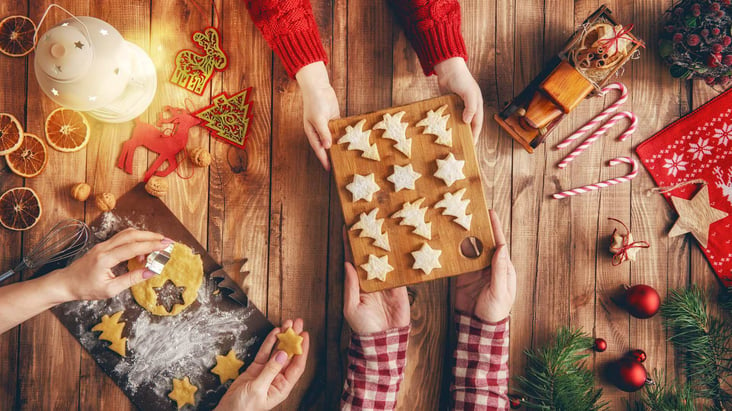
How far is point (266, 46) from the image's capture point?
1654mm

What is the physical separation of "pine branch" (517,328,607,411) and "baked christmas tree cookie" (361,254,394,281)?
25.8 inches

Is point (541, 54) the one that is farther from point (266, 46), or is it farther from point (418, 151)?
point (266, 46)

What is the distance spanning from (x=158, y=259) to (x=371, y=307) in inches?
30.4

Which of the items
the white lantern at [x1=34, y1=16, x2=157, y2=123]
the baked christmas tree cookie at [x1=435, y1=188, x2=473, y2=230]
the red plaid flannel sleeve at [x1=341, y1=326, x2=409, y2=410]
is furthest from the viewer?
the red plaid flannel sleeve at [x1=341, y1=326, x2=409, y2=410]

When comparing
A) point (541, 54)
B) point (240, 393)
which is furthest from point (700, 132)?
point (240, 393)

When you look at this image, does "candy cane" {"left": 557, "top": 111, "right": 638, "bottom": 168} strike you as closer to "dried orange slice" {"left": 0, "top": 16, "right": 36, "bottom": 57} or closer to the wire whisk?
the wire whisk

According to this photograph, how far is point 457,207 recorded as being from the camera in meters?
1.38

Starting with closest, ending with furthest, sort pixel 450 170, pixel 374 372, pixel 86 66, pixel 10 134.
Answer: pixel 86 66 < pixel 450 170 < pixel 374 372 < pixel 10 134

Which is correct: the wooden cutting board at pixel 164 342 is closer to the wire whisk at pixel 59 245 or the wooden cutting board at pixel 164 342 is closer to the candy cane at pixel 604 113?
the wire whisk at pixel 59 245

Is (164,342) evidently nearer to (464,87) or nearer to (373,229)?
(373,229)

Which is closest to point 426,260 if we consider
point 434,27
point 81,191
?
point 434,27

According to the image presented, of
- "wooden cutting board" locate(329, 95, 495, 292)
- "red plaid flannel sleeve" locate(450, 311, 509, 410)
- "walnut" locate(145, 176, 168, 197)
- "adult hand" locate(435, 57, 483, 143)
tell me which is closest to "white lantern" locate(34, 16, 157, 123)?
"walnut" locate(145, 176, 168, 197)

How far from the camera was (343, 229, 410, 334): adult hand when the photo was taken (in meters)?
1.46

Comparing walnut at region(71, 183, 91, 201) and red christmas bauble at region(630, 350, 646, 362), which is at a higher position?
walnut at region(71, 183, 91, 201)
